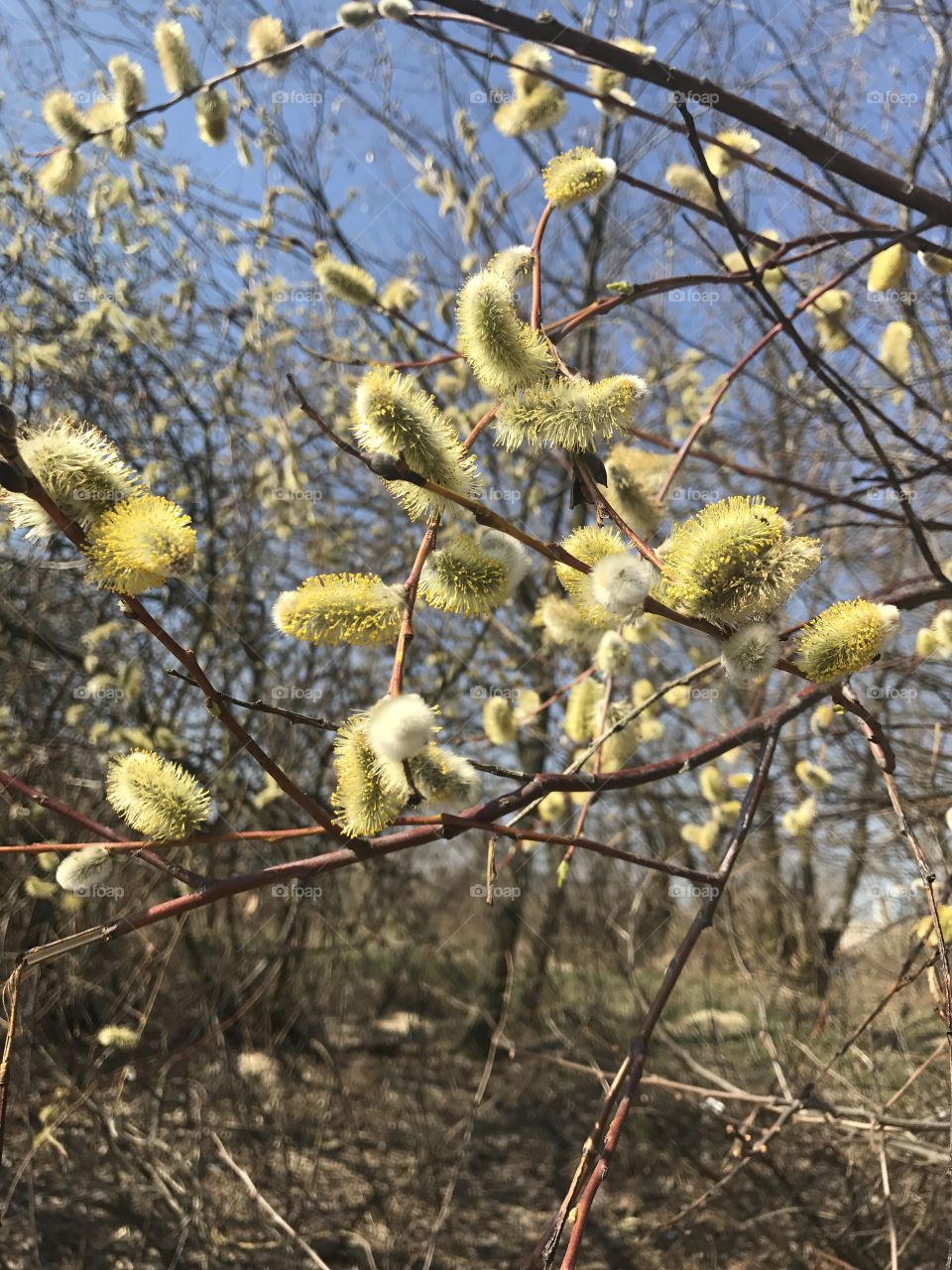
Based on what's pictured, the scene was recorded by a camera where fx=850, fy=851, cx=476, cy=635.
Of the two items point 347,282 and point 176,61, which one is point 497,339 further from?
point 176,61

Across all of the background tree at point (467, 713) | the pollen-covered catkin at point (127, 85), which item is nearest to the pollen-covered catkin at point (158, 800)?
the background tree at point (467, 713)

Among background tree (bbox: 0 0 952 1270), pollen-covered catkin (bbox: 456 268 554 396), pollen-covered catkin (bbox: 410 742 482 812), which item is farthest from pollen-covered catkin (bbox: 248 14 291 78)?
pollen-covered catkin (bbox: 410 742 482 812)

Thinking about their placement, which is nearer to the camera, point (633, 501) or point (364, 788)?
point (364, 788)

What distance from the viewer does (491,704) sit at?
82.4 inches

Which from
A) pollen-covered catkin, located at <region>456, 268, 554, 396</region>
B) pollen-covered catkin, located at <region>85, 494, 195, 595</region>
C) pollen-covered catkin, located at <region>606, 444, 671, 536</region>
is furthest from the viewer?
pollen-covered catkin, located at <region>606, 444, 671, 536</region>

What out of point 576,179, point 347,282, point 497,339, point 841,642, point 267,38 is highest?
point 267,38

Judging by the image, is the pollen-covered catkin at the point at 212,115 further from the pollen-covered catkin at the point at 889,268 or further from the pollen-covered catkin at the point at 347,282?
the pollen-covered catkin at the point at 889,268

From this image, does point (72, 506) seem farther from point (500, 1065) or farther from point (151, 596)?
point (500, 1065)

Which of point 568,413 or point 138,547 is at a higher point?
point 568,413

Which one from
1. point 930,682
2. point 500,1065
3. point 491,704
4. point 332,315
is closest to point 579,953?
point 500,1065

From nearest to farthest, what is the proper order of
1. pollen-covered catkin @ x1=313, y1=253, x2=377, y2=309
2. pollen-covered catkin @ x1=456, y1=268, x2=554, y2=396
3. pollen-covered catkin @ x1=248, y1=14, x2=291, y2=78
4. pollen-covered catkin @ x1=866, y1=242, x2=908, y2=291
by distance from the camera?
pollen-covered catkin @ x1=456, y1=268, x2=554, y2=396
pollen-covered catkin @ x1=866, y1=242, x2=908, y2=291
pollen-covered catkin @ x1=313, y1=253, x2=377, y2=309
pollen-covered catkin @ x1=248, y1=14, x2=291, y2=78

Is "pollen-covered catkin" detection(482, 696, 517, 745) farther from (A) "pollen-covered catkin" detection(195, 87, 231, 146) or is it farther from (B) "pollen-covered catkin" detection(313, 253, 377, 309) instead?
(A) "pollen-covered catkin" detection(195, 87, 231, 146)

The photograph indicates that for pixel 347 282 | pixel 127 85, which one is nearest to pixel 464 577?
pixel 347 282

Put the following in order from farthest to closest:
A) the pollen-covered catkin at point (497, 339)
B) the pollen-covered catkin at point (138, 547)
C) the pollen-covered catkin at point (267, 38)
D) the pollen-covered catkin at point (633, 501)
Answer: the pollen-covered catkin at point (267, 38) → the pollen-covered catkin at point (633, 501) → the pollen-covered catkin at point (497, 339) → the pollen-covered catkin at point (138, 547)
